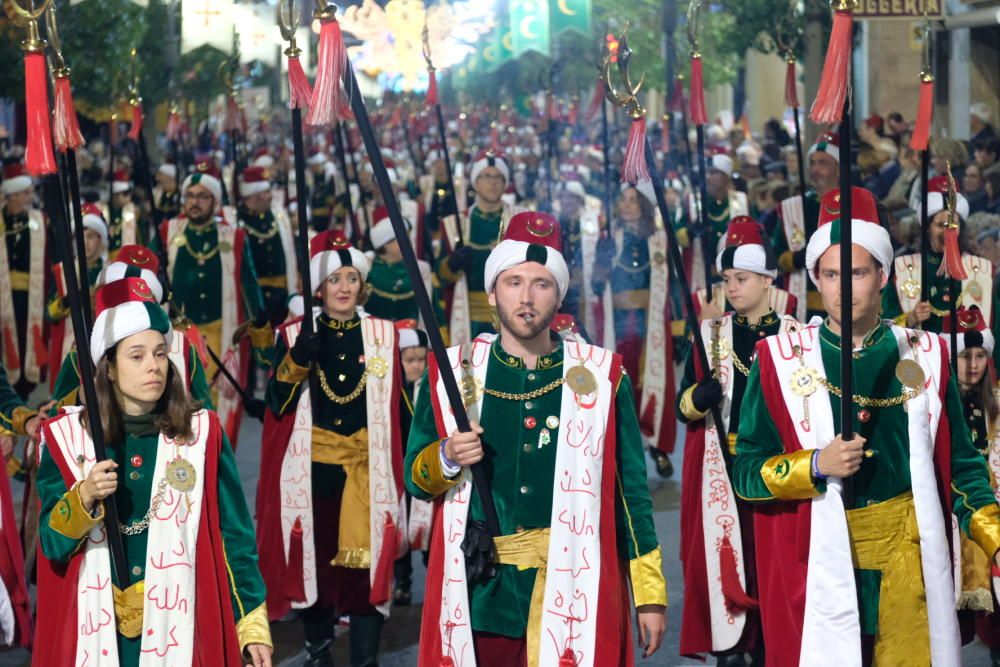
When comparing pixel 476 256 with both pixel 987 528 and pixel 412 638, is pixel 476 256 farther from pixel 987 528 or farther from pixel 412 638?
pixel 987 528

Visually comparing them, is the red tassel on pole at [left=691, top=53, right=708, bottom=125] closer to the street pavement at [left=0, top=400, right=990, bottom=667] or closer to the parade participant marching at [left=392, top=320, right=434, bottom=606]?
the parade participant marching at [left=392, top=320, right=434, bottom=606]

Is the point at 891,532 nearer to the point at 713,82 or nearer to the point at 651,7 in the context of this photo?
the point at 651,7

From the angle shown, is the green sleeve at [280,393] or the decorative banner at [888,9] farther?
the decorative banner at [888,9]

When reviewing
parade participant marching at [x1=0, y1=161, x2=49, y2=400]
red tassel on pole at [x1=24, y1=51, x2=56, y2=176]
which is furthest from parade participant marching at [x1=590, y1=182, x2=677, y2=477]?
red tassel on pole at [x1=24, y1=51, x2=56, y2=176]

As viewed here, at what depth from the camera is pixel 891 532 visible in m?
5.05

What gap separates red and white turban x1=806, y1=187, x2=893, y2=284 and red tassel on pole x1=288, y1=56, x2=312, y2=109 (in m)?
1.94

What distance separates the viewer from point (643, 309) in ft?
40.6

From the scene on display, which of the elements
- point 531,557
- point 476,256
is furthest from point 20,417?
point 476,256

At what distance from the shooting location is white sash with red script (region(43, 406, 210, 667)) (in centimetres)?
484

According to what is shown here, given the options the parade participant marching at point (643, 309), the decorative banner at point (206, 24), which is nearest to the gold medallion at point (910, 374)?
the parade participant marching at point (643, 309)

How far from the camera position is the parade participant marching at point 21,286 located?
47.4 ft

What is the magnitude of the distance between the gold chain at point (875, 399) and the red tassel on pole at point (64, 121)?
2356mm

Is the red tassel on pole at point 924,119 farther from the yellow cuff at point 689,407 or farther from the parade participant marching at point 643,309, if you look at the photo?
the parade participant marching at point 643,309

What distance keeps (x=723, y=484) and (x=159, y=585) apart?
9.86 feet
